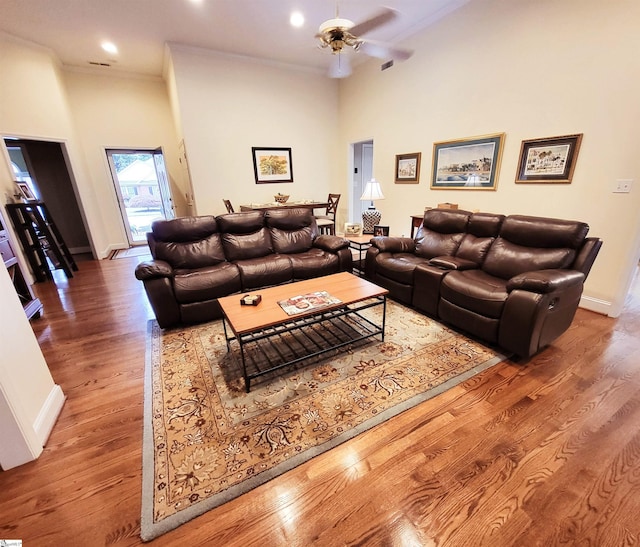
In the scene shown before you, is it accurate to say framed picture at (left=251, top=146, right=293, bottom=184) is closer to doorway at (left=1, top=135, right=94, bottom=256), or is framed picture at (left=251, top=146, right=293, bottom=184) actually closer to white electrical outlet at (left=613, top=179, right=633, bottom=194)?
doorway at (left=1, top=135, right=94, bottom=256)

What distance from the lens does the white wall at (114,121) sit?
5199 mm

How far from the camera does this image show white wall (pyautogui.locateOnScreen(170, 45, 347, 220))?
4664 mm

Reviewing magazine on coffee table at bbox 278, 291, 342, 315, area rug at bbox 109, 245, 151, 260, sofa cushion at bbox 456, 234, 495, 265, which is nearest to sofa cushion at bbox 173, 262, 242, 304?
magazine on coffee table at bbox 278, 291, 342, 315

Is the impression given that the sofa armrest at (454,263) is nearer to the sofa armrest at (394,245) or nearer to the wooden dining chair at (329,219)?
the sofa armrest at (394,245)

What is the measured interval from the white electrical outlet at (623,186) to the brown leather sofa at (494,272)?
82 cm

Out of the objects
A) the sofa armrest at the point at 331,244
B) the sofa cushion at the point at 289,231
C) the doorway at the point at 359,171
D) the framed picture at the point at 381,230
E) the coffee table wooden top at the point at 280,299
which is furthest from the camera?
the doorway at the point at 359,171

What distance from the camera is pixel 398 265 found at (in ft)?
9.78

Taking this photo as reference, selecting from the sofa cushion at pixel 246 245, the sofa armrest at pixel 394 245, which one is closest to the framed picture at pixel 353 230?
the sofa armrest at pixel 394 245

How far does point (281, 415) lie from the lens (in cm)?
170

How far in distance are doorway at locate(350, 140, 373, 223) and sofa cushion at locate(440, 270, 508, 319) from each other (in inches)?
168

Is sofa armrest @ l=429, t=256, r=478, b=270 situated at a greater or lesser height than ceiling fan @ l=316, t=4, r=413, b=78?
lesser

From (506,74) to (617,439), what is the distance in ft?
11.9

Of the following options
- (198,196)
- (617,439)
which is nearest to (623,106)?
(617,439)

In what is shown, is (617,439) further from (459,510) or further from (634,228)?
(634,228)
